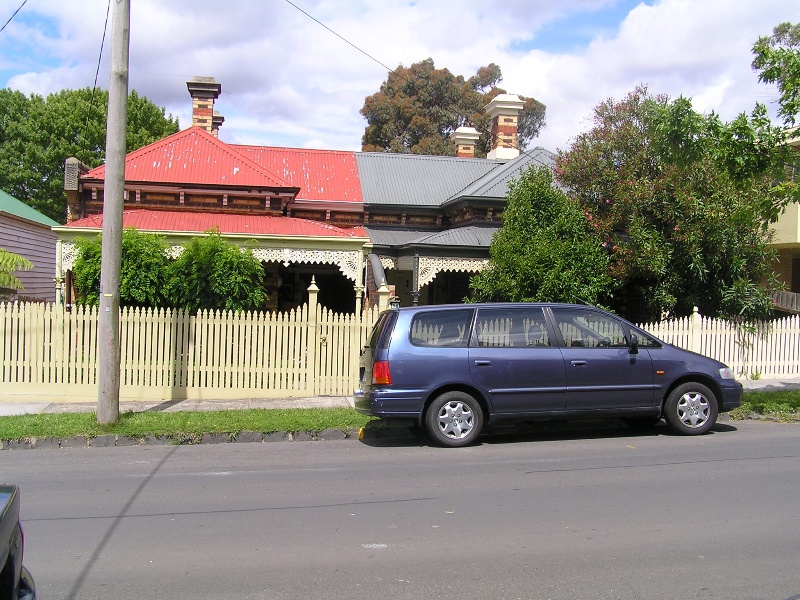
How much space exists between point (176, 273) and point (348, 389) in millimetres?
3588

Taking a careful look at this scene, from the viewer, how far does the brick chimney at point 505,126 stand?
75.1ft

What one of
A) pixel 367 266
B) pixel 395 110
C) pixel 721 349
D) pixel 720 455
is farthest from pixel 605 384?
pixel 395 110

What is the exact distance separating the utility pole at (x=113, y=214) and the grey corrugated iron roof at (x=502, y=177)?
9908 millimetres

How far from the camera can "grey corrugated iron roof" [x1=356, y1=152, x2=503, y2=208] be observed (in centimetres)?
2041

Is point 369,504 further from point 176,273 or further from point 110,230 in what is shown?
point 176,273

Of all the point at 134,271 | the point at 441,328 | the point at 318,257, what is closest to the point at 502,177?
the point at 318,257

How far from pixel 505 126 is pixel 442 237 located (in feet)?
23.9

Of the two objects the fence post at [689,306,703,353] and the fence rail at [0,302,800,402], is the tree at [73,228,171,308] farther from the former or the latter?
the fence post at [689,306,703,353]

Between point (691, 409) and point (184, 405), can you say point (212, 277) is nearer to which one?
point (184, 405)

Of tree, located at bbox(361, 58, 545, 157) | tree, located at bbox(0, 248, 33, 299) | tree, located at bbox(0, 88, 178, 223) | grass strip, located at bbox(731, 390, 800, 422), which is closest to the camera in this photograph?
grass strip, located at bbox(731, 390, 800, 422)

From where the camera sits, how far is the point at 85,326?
1224 cm

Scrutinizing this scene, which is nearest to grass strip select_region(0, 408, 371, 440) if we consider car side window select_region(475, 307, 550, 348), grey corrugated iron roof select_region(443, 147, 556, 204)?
car side window select_region(475, 307, 550, 348)

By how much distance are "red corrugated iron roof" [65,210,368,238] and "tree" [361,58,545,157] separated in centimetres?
2744

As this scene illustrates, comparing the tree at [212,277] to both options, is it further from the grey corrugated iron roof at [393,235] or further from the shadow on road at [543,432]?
the grey corrugated iron roof at [393,235]
